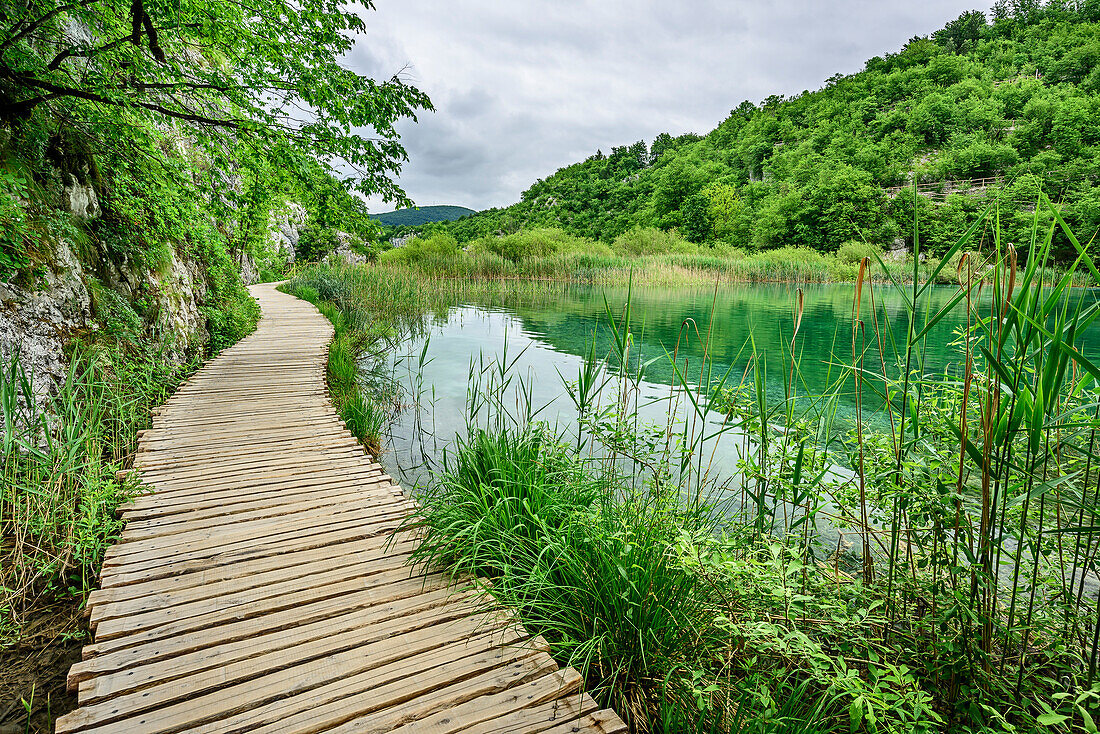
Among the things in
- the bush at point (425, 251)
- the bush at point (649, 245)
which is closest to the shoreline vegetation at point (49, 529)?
the bush at point (425, 251)

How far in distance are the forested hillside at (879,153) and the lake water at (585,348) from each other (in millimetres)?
21279

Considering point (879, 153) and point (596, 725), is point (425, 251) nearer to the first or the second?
point (596, 725)

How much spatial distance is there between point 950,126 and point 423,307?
61.8 metres

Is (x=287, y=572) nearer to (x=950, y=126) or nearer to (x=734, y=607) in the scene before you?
(x=734, y=607)

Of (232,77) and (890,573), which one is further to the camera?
(232,77)

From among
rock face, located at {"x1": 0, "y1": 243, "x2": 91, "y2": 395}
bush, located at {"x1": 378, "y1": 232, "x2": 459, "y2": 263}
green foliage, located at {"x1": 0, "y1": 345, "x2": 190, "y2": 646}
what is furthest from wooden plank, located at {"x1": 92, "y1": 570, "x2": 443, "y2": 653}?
bush, located at {"x1": 378, "y1": 232, "x2": 459, "y2": 263}

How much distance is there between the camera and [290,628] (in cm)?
184

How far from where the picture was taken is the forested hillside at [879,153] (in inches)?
1592

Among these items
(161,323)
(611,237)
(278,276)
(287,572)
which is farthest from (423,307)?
(611,237)

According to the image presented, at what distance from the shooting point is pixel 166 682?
1.56 metres

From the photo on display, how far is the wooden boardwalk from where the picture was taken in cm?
148

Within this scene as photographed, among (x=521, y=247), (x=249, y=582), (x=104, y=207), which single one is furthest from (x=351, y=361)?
(x=521, y=247)

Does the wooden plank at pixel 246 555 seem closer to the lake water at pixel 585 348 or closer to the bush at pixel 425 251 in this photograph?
the lake water at pixel 585 348

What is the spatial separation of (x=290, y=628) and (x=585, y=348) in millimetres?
7336
